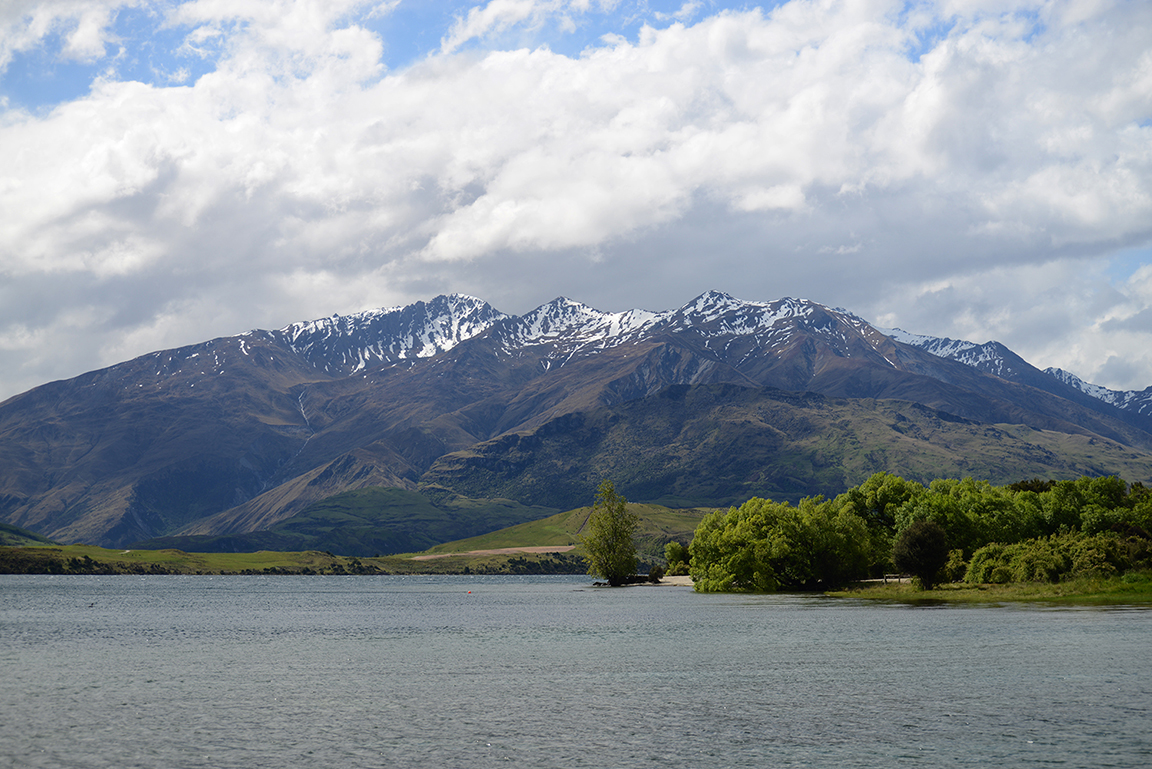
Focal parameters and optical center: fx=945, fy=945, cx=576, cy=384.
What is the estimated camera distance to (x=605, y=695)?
202 feet

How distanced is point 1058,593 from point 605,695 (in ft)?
360

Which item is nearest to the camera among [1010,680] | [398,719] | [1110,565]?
[398,719]

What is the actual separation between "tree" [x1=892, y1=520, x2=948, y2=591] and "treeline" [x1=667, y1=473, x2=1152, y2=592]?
6.7 inches

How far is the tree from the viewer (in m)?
160

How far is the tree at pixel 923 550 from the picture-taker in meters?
160

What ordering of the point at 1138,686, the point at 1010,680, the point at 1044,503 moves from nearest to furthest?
1. the point at 1138,686
2. the point at 1010,680
3. the point at 1044,503

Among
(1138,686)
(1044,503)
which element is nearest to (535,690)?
(1138,686)

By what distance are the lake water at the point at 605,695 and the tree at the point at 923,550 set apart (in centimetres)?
4031

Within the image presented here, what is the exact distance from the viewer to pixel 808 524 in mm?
179375

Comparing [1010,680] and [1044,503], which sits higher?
[1044,503]

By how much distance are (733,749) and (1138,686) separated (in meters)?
31.6

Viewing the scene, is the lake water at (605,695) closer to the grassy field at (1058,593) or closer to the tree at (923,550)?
the grassy field at (1058,593)

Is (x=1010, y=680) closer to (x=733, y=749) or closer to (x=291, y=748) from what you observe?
(x=733, y=749)

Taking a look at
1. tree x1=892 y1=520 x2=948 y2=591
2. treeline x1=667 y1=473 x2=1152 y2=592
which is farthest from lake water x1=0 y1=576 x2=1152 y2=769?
tree x1=892 y1=520 x2=948 y2=591
